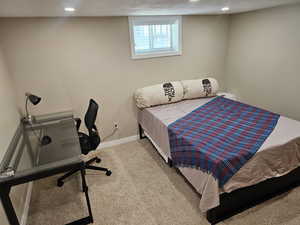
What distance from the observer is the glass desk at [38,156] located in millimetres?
1579

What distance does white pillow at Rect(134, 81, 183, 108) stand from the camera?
314 centimetres

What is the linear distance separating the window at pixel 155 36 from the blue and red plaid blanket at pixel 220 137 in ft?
4.10

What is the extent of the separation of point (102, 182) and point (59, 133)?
2.72 feet

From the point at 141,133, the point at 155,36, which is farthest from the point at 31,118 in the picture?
the point at 155,36

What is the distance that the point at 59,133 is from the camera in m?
2.36

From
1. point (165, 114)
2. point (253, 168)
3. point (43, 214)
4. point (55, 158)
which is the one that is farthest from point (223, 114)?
point (43, 214)

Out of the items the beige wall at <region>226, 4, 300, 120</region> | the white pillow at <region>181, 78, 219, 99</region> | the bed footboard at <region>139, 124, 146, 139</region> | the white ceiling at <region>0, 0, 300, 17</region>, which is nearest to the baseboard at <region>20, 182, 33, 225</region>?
the bed footboard at <region>139, 124, 146, 139</region>

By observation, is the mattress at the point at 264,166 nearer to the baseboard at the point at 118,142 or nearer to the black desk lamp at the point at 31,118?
the baseboard at the point at 118,142

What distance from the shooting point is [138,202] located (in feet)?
7.15

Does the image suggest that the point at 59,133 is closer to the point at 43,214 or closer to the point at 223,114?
the point at 43,214

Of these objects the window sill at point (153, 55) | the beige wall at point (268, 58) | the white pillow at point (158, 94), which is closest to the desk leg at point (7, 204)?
the white pillow at point (158, 94)

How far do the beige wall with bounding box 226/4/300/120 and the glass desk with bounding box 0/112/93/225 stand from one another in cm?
304

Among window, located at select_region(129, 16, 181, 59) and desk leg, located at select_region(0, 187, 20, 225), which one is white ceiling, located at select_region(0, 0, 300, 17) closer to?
window, located at select_region(129, 16, 181, 59)

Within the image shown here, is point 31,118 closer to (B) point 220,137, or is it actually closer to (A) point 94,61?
(A) point 94,61
